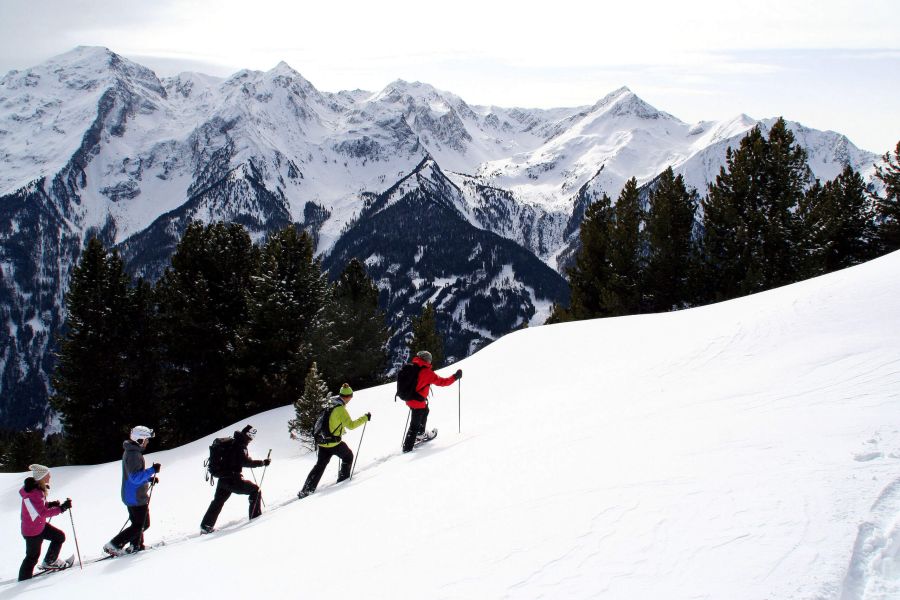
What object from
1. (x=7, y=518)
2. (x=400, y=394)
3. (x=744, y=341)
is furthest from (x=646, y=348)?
(x=7, y=518)

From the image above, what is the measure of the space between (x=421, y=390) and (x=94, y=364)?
80.9 feet

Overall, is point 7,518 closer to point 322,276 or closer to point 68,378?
point 68,378

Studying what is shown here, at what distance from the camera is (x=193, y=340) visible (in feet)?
102

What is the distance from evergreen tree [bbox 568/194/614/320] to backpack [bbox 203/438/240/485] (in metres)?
28.0

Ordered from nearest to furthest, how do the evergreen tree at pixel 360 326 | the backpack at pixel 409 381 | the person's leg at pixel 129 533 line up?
1. the person's leg at pixel 129 533
2. the backpack at pixel 409 381
3. the evergreen tree at pixel 360 326

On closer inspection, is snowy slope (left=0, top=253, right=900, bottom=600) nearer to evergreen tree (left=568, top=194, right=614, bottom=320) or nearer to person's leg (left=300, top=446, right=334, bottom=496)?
person's leg (left=300, top=446, right=334, bottom=496)

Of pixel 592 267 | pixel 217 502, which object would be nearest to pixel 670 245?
pixel 592 267

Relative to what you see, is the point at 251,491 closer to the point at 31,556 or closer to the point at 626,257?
the point at 31,556

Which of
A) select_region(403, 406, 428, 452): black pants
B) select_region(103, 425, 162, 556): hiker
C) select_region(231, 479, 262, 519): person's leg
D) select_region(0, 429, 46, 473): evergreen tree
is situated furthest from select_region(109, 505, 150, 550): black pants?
select_region(0, 429, 46, 473): evergreen tree

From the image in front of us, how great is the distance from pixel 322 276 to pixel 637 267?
63.0 ft

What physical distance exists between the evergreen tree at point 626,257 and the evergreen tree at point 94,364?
1083 inches

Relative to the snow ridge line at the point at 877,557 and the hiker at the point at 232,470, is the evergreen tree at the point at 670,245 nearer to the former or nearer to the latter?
the hiker at the point at 232,470

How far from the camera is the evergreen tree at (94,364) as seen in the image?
2819 centimetres

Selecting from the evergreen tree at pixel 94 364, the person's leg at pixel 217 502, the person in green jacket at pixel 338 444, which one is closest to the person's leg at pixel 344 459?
the person in green jacket at pixel 338 444
